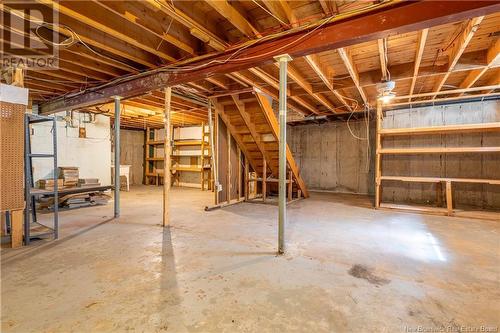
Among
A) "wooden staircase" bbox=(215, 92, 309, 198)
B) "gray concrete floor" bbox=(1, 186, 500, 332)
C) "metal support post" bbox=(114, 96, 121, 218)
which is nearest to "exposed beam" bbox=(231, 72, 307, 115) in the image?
"wooden staircase" bbox=(215, 92, 309, 198)

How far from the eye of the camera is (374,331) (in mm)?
1356

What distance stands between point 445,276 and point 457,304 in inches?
17.6

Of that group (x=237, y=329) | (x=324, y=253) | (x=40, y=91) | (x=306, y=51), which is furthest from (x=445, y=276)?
(x=40, y=91)

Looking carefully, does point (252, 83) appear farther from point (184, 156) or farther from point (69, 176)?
point (184, 156)

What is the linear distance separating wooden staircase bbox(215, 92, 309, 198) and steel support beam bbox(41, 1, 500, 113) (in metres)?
1.21

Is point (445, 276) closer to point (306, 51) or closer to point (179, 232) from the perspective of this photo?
point (306, 51)

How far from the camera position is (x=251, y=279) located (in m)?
1.94

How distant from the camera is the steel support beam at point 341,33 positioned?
69.2 inches

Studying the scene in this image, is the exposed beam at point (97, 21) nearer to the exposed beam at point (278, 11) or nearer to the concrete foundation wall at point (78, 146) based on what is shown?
the exposed beam at point (278, 11)

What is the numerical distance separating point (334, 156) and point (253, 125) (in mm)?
3729

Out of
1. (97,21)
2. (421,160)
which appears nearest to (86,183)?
(97,21)

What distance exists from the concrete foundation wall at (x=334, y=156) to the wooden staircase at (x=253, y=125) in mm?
2162

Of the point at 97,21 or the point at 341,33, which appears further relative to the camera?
the point at 97,21

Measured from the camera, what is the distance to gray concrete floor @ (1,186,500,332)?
144cm
